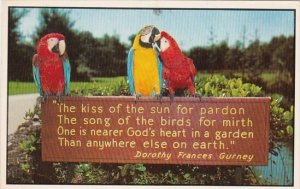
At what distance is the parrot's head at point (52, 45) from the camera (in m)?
2.28

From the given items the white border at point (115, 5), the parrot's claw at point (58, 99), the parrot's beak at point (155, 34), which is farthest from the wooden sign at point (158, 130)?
the parrot's beak at point (155, 34)

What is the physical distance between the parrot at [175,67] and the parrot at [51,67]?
16.0 inches

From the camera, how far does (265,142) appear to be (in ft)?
7.47

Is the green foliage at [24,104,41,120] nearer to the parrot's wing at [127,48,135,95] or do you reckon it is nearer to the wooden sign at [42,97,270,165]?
the wooden sign at [42,97,270,165]

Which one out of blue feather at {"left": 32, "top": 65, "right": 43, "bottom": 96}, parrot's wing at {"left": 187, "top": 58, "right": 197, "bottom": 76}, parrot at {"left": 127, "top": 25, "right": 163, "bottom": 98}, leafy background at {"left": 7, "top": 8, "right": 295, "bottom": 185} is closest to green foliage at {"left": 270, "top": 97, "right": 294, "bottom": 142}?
leafy background at {"left": 7, "top": 8, "right": 295, "bottom": 185}

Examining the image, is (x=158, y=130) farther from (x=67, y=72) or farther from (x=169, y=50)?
(x=67, y=72)

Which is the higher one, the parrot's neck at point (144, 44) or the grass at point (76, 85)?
the parrot's neck at point (144, 44)

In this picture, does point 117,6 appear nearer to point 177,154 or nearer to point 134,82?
point 134,82

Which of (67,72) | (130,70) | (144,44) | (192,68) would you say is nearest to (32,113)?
(67,72)

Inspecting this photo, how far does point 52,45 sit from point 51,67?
0.31ft

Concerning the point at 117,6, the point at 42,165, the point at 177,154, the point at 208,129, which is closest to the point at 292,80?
the point at 208,129

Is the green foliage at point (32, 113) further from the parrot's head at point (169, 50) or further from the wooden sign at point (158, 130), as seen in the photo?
the parrot's head at point (169, 50)

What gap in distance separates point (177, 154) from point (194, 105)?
0.72ft

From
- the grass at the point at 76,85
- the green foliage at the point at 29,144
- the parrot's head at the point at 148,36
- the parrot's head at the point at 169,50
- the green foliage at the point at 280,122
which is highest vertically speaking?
the parrot's head at the point at 148,36
